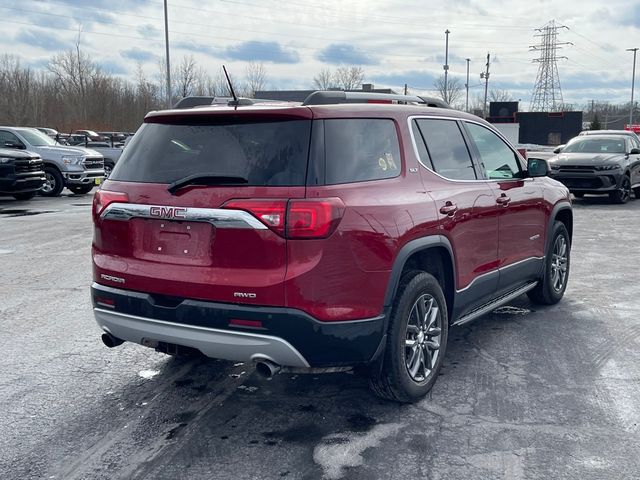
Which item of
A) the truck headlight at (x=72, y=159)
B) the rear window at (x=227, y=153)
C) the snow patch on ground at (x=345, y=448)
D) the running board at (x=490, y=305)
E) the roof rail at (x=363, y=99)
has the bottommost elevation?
the snow patch on ground at (x=345, y=448)

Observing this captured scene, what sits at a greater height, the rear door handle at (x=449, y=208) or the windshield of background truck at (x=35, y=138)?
the windshield of background truck at (x=35, y=138)

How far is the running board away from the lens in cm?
493

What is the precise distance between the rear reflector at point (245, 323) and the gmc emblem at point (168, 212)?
62 cm

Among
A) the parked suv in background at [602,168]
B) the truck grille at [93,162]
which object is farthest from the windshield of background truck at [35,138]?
the parked suv in background at [602,168]

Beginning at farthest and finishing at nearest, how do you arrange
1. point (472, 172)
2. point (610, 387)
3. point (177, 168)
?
point (472, 172), point (610, 387), point (177, 168)

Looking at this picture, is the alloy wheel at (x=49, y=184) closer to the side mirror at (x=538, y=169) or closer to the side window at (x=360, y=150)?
the side mirror at (x=538, y=169)

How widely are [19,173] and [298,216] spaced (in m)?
15.2

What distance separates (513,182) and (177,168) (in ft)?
9.75

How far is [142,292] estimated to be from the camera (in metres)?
3.90

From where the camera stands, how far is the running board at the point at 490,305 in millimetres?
4934

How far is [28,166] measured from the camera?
17.1 metres

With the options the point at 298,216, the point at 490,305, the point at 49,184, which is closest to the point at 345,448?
the point at 298,216

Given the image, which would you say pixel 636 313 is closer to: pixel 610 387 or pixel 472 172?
pixel 610 387

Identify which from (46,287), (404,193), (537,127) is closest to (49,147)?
(46,287)
